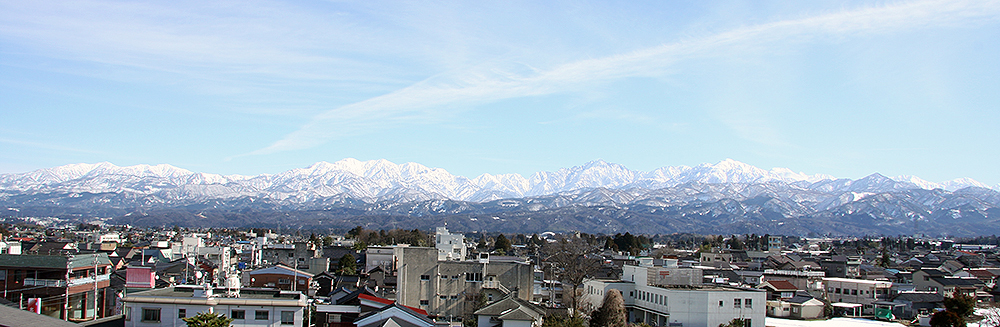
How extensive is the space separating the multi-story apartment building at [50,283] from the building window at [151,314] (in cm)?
419

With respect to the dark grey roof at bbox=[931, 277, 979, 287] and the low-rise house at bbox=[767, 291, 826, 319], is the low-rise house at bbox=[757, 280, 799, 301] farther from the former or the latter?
the dark grey roof at bbox=[931, 277, 979, 287]

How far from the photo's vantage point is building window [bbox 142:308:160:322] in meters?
21.7

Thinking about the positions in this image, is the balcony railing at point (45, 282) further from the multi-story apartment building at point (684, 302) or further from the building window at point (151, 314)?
the multi-story apartment building at point (684, 302)

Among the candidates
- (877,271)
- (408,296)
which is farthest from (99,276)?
(877,271)

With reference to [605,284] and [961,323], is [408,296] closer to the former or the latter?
[605,284]

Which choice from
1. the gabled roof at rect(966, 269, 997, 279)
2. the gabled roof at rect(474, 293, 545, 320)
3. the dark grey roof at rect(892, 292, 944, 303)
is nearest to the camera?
the gabled roof at rect(474, 293, 545, 320)

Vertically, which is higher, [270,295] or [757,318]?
[270,295]

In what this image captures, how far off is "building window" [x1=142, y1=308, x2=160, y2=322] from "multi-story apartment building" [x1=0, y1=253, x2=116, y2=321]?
419cm

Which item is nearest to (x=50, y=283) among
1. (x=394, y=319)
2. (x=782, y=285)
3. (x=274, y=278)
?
(x=394, y=319)

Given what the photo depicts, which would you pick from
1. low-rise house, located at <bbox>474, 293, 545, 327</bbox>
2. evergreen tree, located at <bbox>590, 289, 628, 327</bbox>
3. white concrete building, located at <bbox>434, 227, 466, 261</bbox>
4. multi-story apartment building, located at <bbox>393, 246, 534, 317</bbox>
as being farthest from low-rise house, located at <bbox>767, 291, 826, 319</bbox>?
white concrete building, located at <bbox>434, 227, 466, 261</bbox>

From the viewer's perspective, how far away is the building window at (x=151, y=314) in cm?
2169

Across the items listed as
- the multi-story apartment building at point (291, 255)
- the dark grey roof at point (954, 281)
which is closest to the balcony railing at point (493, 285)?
the multi-story apartment building at point (291, 255)

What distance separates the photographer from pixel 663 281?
4191 cm

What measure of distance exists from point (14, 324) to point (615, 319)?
2588 centimetres
